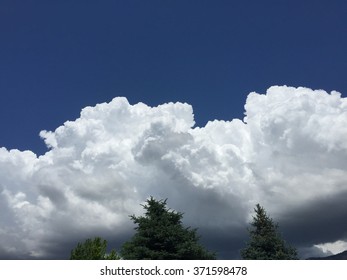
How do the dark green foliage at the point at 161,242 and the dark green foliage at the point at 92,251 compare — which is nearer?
the dark green foliage at the point at 161,242

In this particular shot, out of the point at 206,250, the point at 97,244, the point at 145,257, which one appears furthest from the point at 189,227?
the point at 97,244

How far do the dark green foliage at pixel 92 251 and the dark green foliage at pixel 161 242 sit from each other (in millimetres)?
12118

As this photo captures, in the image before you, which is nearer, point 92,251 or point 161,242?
point 161,242

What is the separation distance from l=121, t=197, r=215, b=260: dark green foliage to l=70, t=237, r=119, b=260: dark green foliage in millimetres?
12118

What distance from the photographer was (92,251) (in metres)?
57.0

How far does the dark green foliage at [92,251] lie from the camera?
186 ft

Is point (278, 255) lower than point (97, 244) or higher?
lower

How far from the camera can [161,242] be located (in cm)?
4369

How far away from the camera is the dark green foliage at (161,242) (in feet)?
138

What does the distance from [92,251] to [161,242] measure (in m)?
17.5
